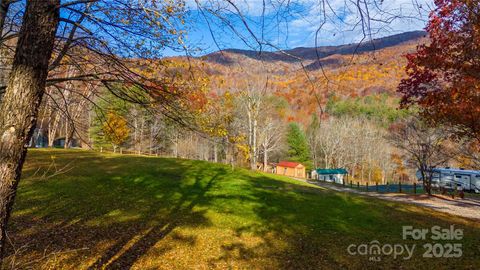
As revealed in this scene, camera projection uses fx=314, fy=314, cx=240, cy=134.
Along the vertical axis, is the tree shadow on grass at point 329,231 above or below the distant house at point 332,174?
above

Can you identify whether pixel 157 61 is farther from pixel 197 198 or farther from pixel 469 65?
pixel 197 198

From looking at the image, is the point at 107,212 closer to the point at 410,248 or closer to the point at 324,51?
the point at 410,248

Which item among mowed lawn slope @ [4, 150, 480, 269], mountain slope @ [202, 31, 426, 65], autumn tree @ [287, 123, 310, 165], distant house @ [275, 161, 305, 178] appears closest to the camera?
mountain slope @ [202, 31, 426, 65]

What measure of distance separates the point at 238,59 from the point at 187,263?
5351mm

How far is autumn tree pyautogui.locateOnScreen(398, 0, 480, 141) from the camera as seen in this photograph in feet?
25.4

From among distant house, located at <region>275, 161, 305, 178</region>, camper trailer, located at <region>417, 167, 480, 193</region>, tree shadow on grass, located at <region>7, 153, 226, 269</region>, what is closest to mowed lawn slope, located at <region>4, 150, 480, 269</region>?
tree shadow on grass, located at <region>7, 153, 226, 269</region>

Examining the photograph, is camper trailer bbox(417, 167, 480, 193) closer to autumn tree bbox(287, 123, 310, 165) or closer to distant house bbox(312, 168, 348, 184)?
distant house bbox(312, 168, 348, 184)

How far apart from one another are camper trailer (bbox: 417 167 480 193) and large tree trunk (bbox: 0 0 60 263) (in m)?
29.8

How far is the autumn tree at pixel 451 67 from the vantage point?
305 inches

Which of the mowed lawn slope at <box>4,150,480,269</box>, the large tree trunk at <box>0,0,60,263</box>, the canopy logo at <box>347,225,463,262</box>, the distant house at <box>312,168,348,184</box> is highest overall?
the large tree trunk at <box>0,0,60,263</box>

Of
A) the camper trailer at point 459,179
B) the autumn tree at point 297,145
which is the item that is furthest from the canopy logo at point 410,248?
the autumn tree at point 297,145

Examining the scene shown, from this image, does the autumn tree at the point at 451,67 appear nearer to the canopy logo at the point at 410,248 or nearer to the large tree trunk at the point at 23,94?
the canopy logo at the point at 410,248

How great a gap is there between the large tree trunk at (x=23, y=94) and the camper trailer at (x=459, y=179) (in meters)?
29.8

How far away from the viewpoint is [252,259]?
708 cm
